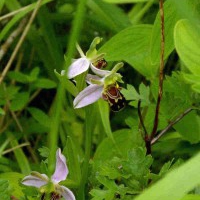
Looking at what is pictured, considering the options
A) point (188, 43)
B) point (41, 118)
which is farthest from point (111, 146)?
point (188, 43)

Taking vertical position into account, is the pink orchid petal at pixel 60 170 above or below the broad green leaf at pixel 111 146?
above

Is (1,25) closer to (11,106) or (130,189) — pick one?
(11,106)

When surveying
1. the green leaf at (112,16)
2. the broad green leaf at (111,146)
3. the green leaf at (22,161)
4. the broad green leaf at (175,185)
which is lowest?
the broad green leaf at (111,146)

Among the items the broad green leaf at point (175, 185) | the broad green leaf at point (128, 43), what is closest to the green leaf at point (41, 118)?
the broad green leaf at point (128, 43)

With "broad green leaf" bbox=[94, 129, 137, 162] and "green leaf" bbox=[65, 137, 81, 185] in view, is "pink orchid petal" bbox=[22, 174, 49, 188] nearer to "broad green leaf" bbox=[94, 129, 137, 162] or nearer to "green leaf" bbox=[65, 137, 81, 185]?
"green leaf" bbox=[65, 137, 81, 185]

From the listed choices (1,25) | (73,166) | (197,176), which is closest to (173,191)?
(197,176)

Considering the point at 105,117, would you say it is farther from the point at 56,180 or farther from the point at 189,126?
the point at 56,180

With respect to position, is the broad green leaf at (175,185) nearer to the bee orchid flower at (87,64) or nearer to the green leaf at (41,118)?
the bee orchid flower at (87,64)
